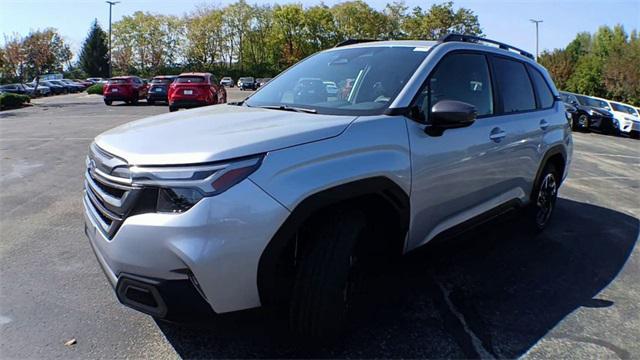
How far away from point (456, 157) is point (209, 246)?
1.89 meters

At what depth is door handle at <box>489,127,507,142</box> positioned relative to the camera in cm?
376

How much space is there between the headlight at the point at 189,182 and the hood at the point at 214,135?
1.6 inches

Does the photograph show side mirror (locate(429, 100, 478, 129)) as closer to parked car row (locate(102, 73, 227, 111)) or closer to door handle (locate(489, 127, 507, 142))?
door handle (locate(489, 127, 507, 142))

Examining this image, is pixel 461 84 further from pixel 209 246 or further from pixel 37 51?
pixel 37 51

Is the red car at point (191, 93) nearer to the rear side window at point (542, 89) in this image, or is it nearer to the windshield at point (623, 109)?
the rear side window at point (542, 89)

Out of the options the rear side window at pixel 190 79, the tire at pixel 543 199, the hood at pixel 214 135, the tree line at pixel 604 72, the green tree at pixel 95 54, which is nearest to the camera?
the hood at pixel 214 135

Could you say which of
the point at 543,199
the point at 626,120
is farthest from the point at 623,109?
the point at 543,199

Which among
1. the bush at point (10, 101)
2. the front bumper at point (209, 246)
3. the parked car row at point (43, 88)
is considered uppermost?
the parked car row at point (43, 88)

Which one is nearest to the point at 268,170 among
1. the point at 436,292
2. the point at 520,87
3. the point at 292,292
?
the point at 292,292

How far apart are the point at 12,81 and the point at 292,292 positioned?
60.0 meters

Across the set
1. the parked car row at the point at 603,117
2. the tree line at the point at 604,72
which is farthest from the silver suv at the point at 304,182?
the tree line at the point at 604,72

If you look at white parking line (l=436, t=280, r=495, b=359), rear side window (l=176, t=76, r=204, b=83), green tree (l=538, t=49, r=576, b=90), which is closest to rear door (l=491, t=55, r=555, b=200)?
white parking line (l=436, t=280, r=495, b=359)

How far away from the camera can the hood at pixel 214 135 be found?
232cm

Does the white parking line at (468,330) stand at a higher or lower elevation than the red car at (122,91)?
lower
